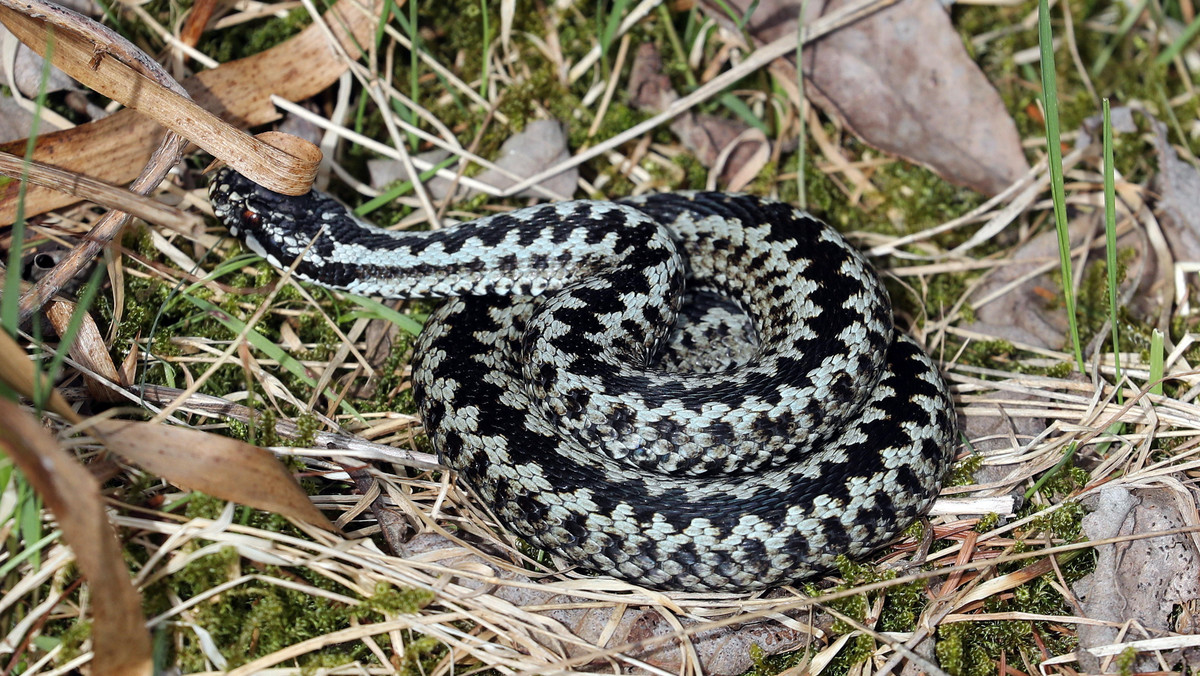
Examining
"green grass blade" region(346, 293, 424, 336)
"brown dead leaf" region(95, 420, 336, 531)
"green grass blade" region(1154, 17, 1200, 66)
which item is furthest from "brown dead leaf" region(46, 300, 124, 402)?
"green grass blade" region(1154, 17, 1200, 66)

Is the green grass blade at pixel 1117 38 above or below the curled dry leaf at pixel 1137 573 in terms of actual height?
above

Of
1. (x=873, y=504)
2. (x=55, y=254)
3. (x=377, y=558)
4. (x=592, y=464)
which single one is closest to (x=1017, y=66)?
(x=873, y=504)

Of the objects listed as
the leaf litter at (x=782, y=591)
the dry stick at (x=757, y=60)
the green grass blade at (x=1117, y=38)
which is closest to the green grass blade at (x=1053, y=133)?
the leaf litter at (x=782, y=591)

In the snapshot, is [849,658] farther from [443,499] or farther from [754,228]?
[754,228]

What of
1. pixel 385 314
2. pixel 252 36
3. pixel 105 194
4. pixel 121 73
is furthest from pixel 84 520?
pixel 252 36

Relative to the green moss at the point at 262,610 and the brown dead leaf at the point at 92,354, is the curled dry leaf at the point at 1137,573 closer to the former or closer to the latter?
the green moss at the point at 262,610

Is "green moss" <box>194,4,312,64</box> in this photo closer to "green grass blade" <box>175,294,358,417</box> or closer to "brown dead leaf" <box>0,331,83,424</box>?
"green grass blade" <box>175,294,358,417</box>

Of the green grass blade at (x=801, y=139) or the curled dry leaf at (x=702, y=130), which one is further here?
the curled dry leaf at (x=702, y=130)
